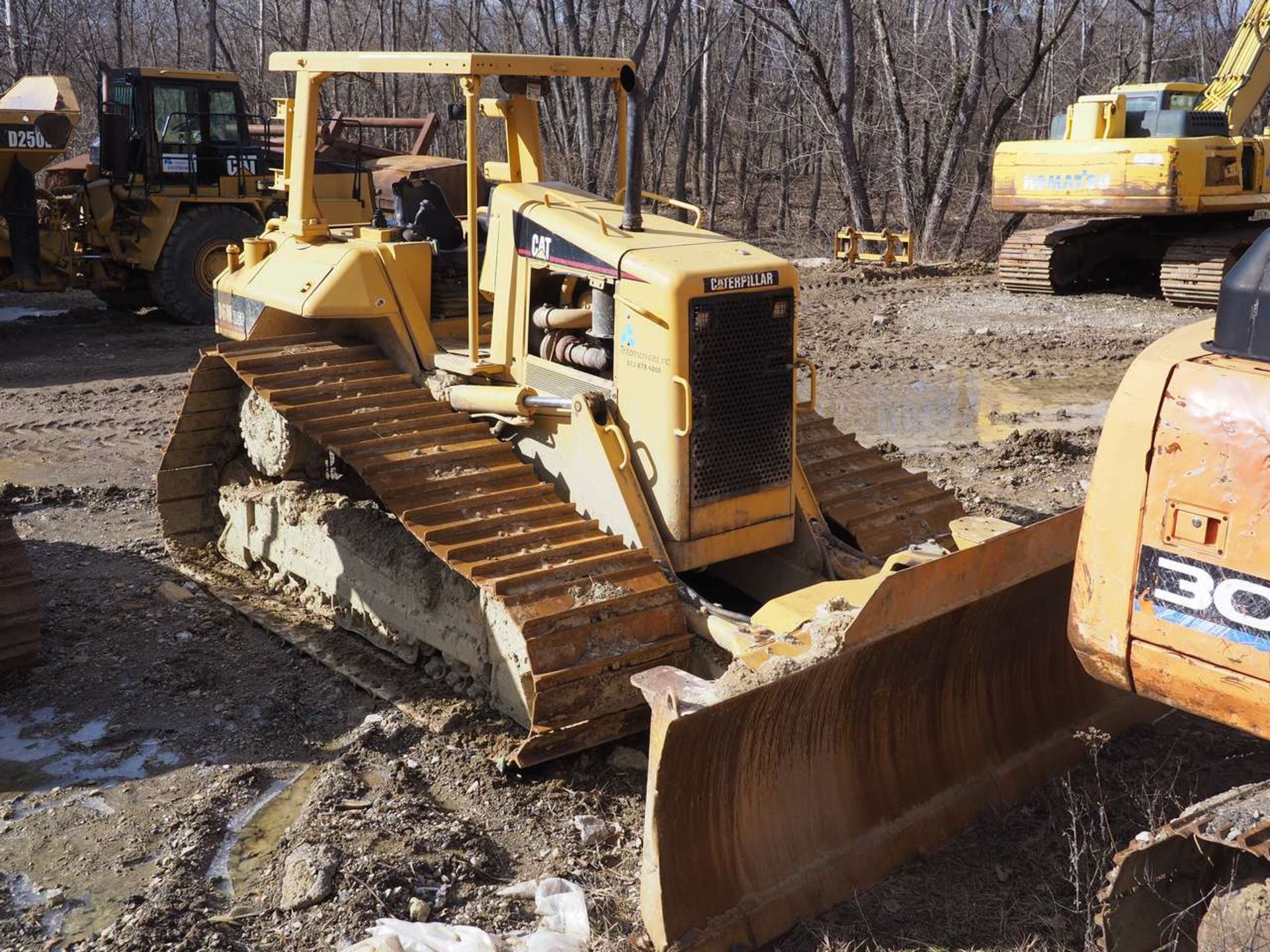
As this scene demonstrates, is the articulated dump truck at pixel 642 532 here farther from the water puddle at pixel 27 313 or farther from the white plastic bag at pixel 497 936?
the water puddle at pixel 27 313

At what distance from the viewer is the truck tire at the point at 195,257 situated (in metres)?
13.4

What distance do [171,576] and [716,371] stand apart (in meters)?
3.27

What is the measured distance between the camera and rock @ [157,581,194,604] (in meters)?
6.25

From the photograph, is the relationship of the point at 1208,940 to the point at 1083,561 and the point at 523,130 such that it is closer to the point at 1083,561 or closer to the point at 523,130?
the point at 1083,561

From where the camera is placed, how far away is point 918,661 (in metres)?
4.49

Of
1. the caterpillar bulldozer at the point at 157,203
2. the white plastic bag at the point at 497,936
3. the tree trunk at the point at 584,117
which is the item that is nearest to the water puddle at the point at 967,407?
the white plastic bag at the point at 497,936

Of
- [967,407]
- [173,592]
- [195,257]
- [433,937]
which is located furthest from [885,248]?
[433,937]

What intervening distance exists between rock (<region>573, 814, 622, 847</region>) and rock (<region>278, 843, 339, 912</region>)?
0.79 meters

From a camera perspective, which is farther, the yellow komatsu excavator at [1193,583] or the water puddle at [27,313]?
the water puddle at [27,313]

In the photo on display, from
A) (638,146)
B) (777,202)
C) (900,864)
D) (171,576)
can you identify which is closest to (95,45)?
(777,202)

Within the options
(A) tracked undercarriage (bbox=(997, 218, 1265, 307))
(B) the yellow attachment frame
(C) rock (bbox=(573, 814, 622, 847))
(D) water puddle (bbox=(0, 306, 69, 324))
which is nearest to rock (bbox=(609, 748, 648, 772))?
(C) rock (bbox=(573, 814, 622, 847))

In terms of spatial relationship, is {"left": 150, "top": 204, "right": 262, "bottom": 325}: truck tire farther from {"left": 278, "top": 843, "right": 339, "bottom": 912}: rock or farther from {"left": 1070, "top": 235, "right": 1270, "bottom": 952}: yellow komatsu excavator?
{"left": 1070, "top": 235, "right": 1270, "bottom": 952}: yellow komatsu excavator

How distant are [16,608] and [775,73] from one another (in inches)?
1006

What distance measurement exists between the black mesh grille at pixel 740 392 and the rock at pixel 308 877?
1.83 metres
